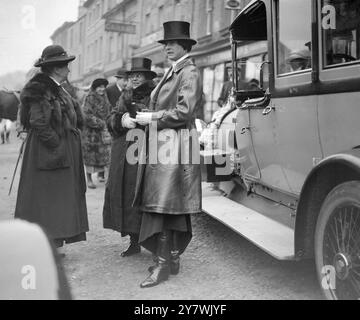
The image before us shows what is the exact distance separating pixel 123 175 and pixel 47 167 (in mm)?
661

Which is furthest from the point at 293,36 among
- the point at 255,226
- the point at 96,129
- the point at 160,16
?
the point at 160,16

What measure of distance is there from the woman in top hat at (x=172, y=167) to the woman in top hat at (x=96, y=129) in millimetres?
4060

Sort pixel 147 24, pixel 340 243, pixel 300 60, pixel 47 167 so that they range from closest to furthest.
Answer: pixel 340 243, pixel 300 60, pixel 47 167, pixel 147 24

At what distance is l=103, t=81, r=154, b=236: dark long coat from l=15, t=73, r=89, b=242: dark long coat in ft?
1.08

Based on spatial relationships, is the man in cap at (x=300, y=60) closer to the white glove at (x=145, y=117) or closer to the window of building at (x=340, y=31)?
the window of building at (x=340, y=31)

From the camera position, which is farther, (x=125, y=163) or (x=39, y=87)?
(x=125, y=163)

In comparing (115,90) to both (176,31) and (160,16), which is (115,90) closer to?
(176,31)

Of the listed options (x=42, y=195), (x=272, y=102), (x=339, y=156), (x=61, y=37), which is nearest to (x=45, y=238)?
(x=42, y=195)

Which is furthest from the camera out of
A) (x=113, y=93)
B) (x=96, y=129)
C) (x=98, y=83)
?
(x=96, y=129)

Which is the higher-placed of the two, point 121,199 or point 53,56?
point 53,56

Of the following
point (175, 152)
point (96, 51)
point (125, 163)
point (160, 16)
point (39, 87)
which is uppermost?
point (96, 51)

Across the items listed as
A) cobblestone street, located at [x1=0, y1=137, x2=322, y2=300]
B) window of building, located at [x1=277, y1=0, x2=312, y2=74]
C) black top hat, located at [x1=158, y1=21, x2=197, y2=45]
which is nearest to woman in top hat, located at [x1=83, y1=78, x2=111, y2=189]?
cobblestone street, located at [x1=0, y1=137, x2=322, y2=300]

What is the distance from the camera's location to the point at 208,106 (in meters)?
16.8

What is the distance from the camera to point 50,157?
374 centimetres
